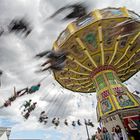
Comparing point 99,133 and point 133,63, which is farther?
point 133,63

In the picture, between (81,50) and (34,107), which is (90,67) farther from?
(34,107)

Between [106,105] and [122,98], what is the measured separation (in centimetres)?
137

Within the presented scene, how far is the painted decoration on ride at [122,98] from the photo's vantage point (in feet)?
58.2

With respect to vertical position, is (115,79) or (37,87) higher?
(115,79)

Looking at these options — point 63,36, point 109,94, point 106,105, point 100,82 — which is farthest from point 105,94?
point 63,36

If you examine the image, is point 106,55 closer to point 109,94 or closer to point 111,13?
point 109,94

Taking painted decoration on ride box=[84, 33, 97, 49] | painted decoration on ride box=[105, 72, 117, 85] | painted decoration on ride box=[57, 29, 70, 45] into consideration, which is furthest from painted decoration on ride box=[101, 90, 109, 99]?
painted decoration on ride box=[57, 29, 70, 45]

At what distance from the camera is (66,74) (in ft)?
71.9

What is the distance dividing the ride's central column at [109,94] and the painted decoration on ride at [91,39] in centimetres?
258

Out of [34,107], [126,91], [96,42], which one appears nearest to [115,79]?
[126,91]

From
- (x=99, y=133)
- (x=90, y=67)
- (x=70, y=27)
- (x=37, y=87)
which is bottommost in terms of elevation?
(x=99, y=133)

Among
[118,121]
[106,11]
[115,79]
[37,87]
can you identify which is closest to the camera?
[37,87]

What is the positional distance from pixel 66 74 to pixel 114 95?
5.55 metres

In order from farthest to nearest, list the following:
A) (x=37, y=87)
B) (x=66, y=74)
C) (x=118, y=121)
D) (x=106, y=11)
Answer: (x=66, y=74) < (x=106, y=11) < (x=118, y=121) < (x=37, y=87)
